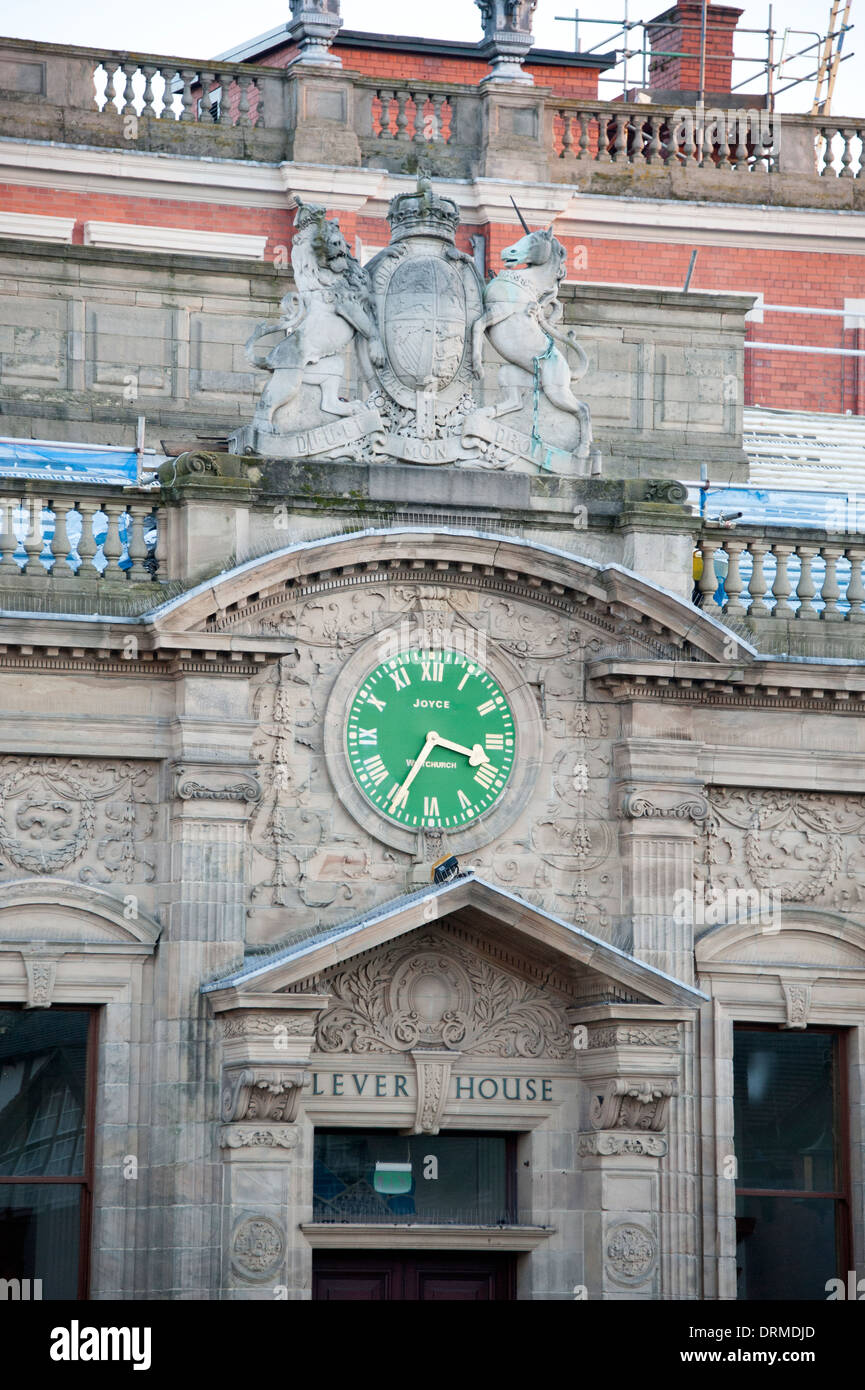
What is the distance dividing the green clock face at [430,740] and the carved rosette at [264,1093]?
225 cm

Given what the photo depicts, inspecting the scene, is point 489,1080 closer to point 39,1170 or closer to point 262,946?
point 262,946

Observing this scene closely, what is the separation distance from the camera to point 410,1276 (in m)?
21.8

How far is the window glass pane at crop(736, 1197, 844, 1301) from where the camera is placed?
22562 mm

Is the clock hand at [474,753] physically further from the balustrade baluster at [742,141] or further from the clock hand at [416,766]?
the balustrade baluster at [742,141]

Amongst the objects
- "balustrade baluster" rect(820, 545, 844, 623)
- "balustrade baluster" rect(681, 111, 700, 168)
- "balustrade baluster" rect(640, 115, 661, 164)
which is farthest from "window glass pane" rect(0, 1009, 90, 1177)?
"balustrade baluster" rect(681, 111, 700, 168)

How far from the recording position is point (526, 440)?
2266 centimetres

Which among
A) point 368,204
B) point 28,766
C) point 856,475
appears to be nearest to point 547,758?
point 28,766

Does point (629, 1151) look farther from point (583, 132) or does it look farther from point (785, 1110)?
point (583, 132)

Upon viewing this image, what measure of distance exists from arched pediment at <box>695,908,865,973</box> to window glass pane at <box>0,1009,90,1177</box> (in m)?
4.93

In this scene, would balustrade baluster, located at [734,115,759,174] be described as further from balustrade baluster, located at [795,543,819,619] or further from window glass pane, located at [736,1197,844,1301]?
window glass pane, located at [736,1197,844,1301]

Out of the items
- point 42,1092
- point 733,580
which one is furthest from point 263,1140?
point 733,580

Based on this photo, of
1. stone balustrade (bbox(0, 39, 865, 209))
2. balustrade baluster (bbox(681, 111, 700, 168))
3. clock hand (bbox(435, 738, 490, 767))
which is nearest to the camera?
clock hand (bbox(435, 738, 490, 767))

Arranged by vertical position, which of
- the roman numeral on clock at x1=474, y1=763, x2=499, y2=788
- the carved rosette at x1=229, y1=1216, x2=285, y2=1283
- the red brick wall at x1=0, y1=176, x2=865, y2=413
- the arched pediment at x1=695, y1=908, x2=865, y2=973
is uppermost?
the red brick wall at x1=0, y1=176, x2=865, y2=413

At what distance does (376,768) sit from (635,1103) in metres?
3.19
